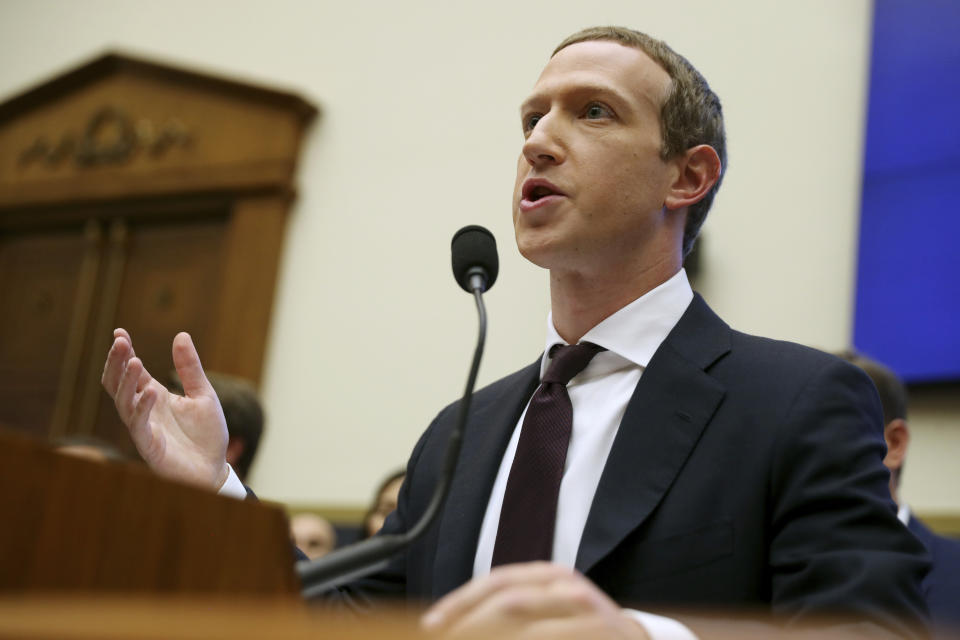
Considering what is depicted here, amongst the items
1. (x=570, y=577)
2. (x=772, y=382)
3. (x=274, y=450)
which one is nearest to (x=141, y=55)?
(x=274, y=450)

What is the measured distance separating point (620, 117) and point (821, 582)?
0.81 m

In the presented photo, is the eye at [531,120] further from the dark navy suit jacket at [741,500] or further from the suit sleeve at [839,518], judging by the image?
the suit sleeve at [839,518]

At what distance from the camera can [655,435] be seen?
146 cm

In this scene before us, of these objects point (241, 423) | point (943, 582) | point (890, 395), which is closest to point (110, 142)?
point (241, 423)

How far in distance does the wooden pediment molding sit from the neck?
3.48 metres

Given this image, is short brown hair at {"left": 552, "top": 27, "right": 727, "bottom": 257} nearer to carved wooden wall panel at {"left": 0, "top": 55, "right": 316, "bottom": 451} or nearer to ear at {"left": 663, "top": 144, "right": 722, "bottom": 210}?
ear at {"left": 663, "top": 144, "right": 722, "bottom": 210}

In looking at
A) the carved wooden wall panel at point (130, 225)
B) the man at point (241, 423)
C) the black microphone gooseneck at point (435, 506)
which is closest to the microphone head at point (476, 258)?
the black microphone gooseneck at point (435, 506)

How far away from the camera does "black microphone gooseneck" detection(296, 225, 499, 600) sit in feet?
3.58

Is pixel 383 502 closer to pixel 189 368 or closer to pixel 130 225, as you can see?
pixel 189 368

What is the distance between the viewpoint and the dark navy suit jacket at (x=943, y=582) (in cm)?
236

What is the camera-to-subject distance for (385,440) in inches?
178

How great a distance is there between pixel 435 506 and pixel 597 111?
0.80 m

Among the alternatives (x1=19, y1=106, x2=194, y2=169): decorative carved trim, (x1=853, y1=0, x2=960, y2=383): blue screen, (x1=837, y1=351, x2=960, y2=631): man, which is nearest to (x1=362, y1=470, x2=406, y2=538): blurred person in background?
(x1=837, y1=351, x2=960, y2=631): man

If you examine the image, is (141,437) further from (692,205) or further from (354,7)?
(354,7)
